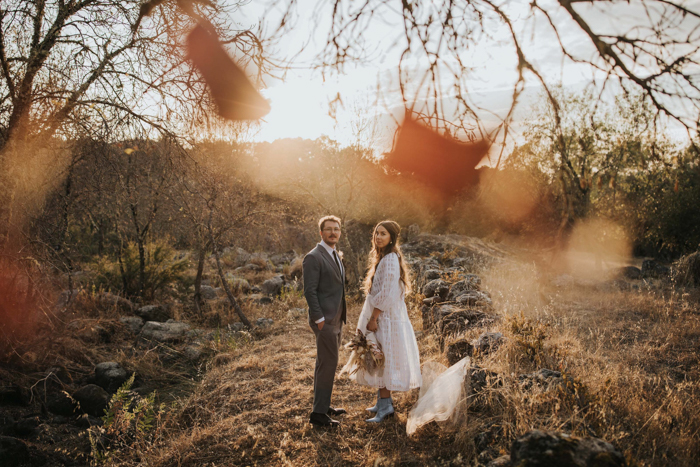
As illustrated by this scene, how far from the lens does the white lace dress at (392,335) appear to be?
338 cm

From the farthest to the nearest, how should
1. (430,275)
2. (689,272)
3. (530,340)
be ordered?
1. (689,272)
2. (430,275)
3. (530,340)

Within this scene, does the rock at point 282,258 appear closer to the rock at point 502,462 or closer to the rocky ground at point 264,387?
the rocky ground at point 264,387

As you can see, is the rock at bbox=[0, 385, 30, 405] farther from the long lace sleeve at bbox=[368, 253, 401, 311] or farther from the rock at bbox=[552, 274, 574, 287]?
the rock at bbox=[552, 274, 574, 287]

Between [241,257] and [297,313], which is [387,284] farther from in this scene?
[241,257]

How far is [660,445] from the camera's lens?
2.39 m

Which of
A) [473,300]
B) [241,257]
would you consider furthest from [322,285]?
[241,257]

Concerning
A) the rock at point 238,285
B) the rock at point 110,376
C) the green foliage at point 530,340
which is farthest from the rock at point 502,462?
the rock at point 238,285

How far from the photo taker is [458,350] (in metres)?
4.41

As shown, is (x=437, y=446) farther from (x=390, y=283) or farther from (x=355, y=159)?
(x=355, y=159)

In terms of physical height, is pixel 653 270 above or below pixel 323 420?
above

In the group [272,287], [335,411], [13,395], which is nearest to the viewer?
[335,411]

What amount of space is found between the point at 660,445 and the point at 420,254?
33.9 ft

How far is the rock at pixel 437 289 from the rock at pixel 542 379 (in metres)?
3.51

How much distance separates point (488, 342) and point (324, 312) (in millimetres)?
1937
